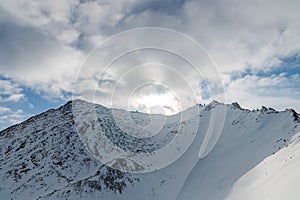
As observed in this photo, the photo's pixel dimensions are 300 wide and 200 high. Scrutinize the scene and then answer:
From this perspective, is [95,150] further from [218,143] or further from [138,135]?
[218,143]

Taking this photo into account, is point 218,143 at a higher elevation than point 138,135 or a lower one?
lower

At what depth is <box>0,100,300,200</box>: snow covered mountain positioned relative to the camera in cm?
4216

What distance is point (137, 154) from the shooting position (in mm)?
58906

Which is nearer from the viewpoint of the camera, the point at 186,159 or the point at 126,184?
the point at 126,184

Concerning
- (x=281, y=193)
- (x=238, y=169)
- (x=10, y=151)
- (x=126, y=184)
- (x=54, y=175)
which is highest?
(x=10, y=151)

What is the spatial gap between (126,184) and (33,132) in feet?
111

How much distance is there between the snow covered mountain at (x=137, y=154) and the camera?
42156 millimetres

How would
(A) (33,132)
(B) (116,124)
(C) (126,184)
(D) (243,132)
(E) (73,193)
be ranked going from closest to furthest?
(E) (73,193)
(C) (126,184)
(D) (243,132)
(A) (33,132)
(B) (116,124)

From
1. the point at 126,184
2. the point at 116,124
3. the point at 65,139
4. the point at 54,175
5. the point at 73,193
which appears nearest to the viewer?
the point at 73,193

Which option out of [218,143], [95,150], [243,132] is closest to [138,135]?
[95,150]

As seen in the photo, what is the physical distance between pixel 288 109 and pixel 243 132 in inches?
379

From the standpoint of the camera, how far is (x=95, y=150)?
58.8m

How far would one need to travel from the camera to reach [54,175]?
52.5 metres

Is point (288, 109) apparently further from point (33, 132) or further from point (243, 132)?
point (33, 132)
